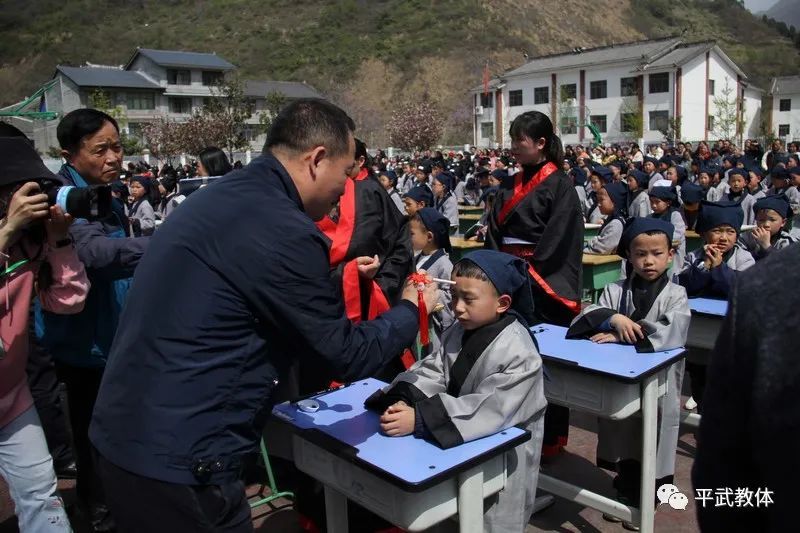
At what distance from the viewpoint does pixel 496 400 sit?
2.49 m

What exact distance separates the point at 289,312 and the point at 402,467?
657mm

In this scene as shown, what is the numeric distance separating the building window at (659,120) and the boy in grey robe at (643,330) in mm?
40871

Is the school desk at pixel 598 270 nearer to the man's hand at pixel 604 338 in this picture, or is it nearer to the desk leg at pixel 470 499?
the man's hand at pixel 604 338

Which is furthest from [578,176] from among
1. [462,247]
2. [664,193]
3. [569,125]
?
[569,125]

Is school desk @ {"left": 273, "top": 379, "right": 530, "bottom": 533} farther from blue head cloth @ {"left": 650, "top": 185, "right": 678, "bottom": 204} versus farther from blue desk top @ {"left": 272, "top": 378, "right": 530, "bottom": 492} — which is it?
blue head cloth @ {"left": 650, "top": 185, "right": 678, "bottom": 204}

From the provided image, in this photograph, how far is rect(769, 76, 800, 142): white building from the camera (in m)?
45.6

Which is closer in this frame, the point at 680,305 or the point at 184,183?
the point at 680,305

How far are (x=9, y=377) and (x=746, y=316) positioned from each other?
7.75 ft

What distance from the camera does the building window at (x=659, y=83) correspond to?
41375 mm

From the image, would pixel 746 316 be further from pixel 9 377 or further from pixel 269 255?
pixel 9 377

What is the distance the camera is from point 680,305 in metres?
3.52

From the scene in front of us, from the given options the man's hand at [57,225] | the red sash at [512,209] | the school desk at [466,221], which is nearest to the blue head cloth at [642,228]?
the red sash at [512,209]

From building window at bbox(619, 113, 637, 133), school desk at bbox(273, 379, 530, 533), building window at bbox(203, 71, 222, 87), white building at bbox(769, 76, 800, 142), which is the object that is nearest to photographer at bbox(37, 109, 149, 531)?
school desk at bbox(273, 379, 530, 533)

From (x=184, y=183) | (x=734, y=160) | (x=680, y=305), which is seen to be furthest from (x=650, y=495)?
(x=734, y=160)
